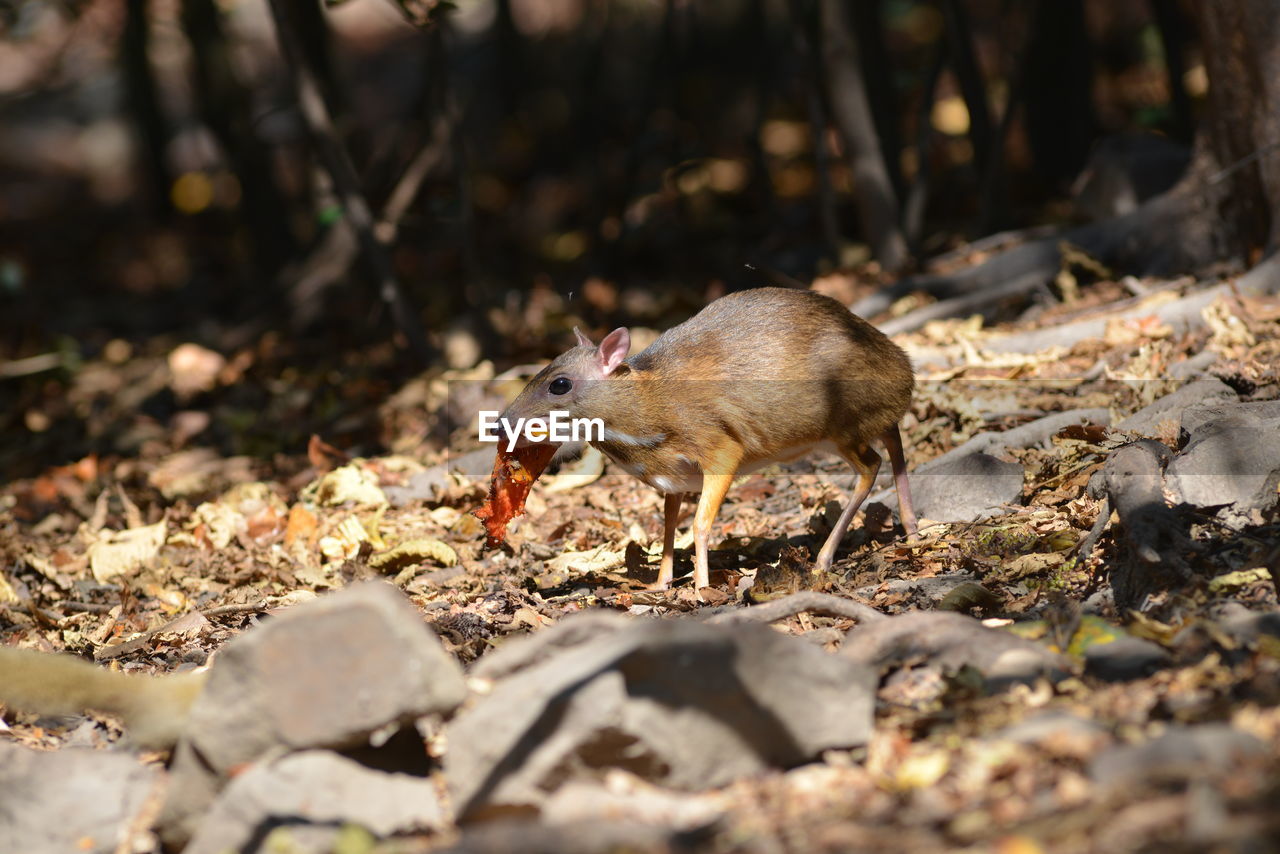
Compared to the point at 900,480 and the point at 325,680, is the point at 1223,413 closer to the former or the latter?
the point at 900,480

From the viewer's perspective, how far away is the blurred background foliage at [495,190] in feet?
36.1

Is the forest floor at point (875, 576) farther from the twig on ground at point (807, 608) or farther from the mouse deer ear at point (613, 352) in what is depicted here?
the mouse deer ear at point (613, 352)

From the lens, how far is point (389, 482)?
8469 millimetres

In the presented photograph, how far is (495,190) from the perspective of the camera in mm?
16781

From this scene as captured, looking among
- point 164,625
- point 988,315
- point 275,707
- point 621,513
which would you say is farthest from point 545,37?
point 275,707

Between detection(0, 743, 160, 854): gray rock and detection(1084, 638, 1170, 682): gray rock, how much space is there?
299cm

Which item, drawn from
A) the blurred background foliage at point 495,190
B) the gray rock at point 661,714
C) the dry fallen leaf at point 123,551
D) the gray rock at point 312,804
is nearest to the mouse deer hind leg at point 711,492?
the gray rock at point 661,714

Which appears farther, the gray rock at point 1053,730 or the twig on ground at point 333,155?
the twig on ground at point 333,155

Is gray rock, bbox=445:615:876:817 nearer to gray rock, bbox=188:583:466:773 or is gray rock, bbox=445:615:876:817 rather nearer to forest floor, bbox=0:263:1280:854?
forest floor, bbox=0:263:1280:854

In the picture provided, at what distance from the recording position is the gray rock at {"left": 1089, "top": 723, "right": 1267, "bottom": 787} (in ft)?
10.4

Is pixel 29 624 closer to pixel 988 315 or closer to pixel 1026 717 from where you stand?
pixel 1026 717

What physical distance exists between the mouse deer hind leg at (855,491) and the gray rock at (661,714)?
7.20 feet

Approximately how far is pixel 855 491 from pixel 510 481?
5.40ft

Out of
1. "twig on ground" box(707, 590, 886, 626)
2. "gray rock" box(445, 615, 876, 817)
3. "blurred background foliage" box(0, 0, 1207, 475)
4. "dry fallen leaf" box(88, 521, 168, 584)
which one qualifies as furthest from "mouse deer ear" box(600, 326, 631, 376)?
"blurred background foliage" box(0, 0, 1207, 475)
